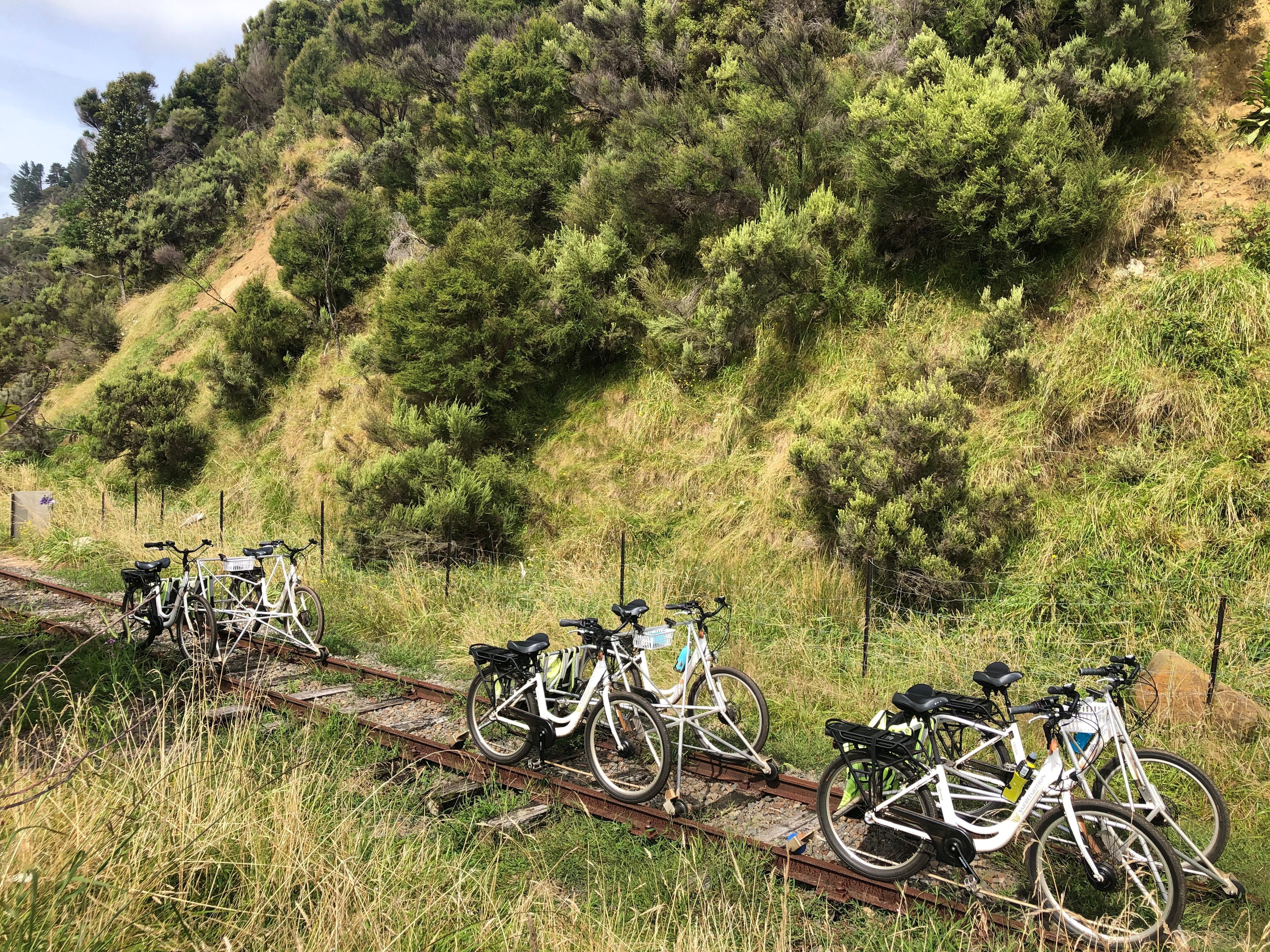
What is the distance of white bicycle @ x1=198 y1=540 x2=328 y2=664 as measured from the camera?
936 cm

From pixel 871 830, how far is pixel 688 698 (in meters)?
1.70

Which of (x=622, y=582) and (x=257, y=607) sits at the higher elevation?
(x=622, y=582)

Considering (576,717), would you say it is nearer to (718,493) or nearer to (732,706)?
(732,706)

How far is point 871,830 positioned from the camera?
536 centimetres

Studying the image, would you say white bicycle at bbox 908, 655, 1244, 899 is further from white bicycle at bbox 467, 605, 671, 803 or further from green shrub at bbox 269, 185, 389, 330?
green shrub at bbox 269, 185, 389, 330

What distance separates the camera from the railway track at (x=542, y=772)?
468cm

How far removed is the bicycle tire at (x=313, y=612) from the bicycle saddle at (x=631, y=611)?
4.72 meters

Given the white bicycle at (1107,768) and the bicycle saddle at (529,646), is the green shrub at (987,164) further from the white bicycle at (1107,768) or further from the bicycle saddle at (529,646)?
the bicycle saddle at (529,646)

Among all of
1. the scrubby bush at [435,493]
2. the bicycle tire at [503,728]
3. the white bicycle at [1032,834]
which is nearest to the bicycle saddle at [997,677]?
the white bicycle at [1032,834]

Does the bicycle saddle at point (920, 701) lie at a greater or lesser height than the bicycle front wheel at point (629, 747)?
greater

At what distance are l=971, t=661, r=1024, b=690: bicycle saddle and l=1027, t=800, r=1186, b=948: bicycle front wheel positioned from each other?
0.70 metres

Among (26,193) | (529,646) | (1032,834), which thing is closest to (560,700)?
(529,646)

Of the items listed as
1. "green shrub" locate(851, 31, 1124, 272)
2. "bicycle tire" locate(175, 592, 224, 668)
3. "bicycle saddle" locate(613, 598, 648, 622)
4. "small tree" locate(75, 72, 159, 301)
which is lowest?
"bicycle tire" locate(175, 592, 224, 668)

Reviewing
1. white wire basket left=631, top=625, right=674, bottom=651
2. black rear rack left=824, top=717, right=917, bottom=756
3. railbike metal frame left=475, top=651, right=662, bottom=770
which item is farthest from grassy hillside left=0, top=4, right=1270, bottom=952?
white wire basket left=631, top=625, right=674, bottom=651
